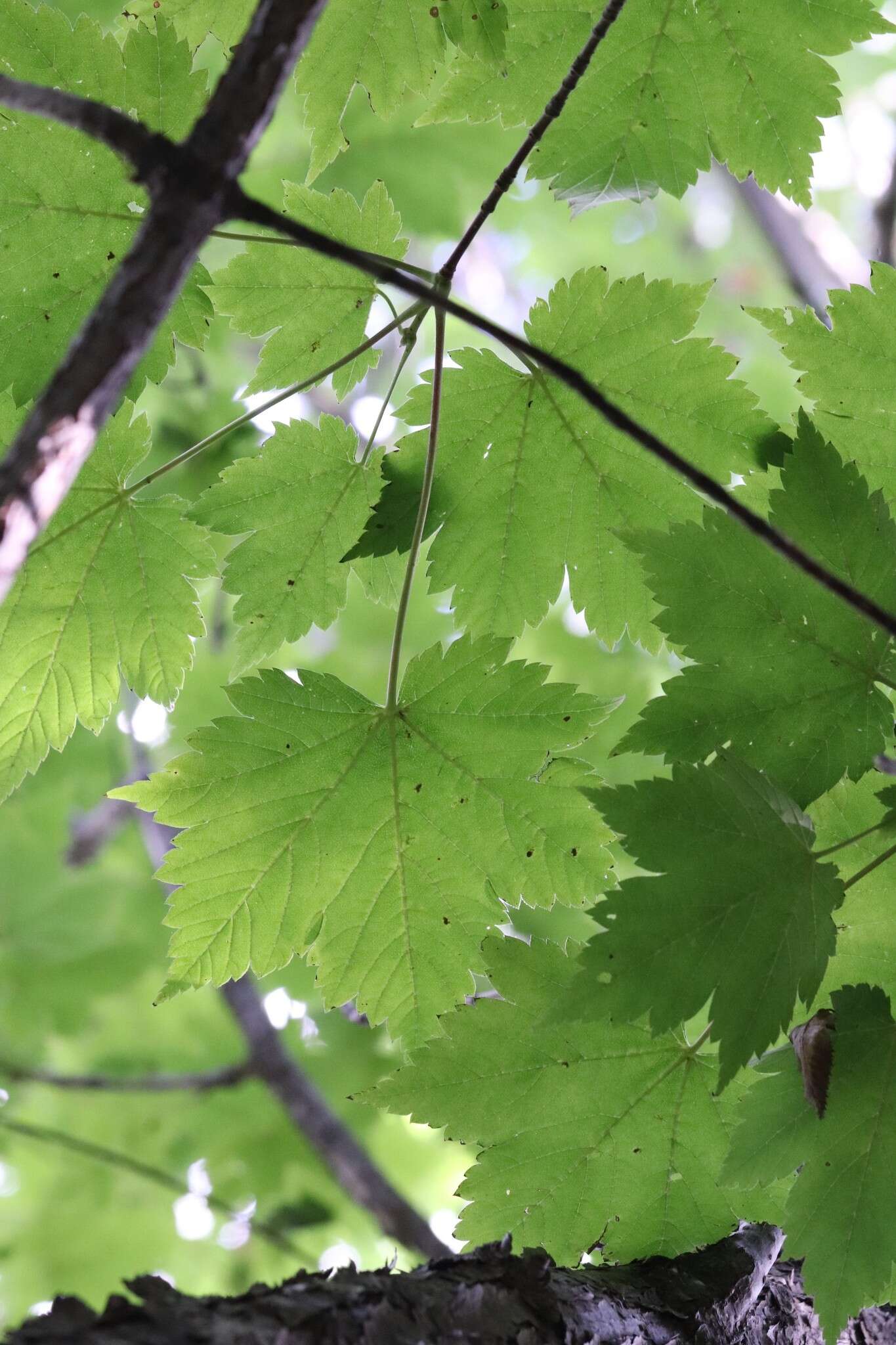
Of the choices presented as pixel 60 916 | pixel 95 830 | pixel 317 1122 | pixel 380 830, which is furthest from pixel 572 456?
pixel 95 830

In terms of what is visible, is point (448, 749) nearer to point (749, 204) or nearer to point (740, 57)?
point (740, 57)

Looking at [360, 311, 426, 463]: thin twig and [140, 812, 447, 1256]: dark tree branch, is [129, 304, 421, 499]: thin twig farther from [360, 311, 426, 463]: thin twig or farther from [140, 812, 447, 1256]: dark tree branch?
[140, 812, 447, 1256]: dark tree branch

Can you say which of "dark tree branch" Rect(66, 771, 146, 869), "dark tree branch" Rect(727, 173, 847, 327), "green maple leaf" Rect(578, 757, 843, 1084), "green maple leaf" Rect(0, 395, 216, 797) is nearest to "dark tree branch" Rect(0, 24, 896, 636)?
"green maple leaf" Rect(578, 757, 843, 1084)

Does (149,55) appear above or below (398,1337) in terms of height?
above

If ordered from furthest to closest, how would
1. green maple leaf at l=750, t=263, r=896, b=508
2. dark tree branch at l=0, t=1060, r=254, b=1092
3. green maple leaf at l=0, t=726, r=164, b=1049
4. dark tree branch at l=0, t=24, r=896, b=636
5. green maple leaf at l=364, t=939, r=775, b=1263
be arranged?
green maple leaf at l=0, t=726, r=164, b=1049
dark tree branch at l=0, t=1060, r=254, b=1092
green maple leaf at l=750, t=263, r=896, b=508
green maple leaf at l=364, t=939, r=775, b=1263
dark tree branch at l=0, t=24, r=896, b=636

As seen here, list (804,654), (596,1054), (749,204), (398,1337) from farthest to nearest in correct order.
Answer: (749,204), (596,1054), (804,654), (398,1337)

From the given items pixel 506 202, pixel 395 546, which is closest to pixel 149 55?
pixel 395 546
